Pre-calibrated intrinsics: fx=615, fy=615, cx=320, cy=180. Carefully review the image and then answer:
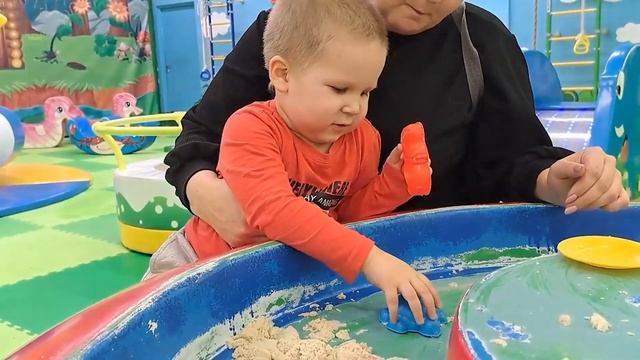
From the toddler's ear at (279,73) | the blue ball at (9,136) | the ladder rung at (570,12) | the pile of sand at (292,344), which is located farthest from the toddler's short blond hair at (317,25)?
the ladder rung at (570,12)

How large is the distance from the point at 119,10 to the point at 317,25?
405cm

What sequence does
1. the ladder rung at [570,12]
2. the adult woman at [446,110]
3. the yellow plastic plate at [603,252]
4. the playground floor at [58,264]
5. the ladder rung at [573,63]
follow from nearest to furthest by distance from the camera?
the yellow plastic plate at [603,252] → the adult woman at [446,110] → the playground floor at [58,264] → the ladder rung at [570,12] → the ladder rung at [573,63]

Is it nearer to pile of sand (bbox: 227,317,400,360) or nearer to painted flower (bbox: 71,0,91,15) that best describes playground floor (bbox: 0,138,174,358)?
pile of sand (bbox: 227,317,400,360)

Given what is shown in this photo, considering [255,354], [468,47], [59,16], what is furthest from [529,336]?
[59,16]

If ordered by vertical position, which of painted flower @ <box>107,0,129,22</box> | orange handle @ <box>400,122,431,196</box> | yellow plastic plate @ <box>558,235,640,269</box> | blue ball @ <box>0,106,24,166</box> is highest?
painted flower @ <box>107,0,129,22</box>

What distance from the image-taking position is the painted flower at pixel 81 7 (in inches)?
160

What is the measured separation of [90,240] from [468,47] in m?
1.32

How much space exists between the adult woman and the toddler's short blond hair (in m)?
0.08

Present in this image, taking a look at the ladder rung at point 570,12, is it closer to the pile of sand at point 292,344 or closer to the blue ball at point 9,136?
the blue ball at point 9,136

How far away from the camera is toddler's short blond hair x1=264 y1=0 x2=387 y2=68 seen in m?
0.62

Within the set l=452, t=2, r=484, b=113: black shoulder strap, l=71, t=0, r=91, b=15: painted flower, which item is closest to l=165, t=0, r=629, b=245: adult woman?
l=452, t=2, r=484, b=113: black shoulder strap

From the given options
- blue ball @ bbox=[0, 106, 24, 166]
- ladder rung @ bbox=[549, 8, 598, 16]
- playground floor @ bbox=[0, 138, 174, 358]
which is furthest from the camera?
ladder rung @ bbox=[549, 8, 598, 16]

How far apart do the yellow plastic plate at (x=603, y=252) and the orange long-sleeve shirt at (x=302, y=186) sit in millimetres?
175

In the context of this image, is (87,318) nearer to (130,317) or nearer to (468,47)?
(130,317)
